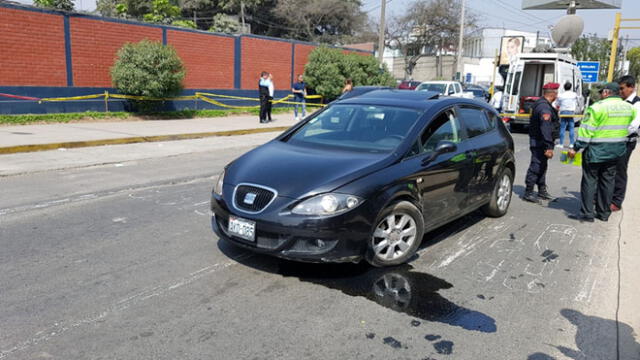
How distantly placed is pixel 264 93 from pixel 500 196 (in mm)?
12841

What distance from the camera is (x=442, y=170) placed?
204 inches

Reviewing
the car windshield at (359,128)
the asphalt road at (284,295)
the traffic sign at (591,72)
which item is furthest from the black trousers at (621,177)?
the traffic sign at (591,72)

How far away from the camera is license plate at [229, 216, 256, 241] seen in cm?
422

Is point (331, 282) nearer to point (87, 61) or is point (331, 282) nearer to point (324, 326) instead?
point (324, 326)

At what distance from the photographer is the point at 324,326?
3604 millimetres

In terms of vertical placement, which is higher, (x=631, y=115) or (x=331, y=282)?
(x=631, y=115)

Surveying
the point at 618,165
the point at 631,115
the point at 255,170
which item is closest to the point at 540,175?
the point at 618,165

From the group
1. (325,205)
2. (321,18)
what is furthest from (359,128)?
(321,18)

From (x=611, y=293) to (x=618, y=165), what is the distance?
10.9ft

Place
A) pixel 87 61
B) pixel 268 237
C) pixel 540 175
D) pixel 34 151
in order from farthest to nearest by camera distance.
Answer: pixel 87 61, pixel 34 151, pixel 540 175, pixel 268 237

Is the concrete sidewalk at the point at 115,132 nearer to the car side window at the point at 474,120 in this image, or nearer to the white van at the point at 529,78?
the white van at the point at 529,78

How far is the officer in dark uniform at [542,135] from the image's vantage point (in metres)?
7.39

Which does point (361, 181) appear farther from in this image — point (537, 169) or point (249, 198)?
point (537, 169)

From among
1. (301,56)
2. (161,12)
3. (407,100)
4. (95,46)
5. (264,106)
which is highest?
(161,12)
